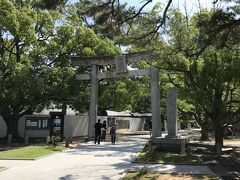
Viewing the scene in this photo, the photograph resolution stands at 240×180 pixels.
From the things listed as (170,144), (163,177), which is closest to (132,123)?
(170,144)

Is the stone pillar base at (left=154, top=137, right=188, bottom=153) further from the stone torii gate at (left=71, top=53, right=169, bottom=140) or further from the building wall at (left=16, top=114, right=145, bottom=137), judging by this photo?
the building wall at (left=16, top=114, right=145, bottom=137)

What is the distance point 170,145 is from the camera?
23.0 meters

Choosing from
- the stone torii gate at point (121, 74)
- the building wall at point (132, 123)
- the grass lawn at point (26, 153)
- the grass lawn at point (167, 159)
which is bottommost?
the grass lawn at point (167, 159)

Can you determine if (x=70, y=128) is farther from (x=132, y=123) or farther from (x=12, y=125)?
(x=132, y=123)

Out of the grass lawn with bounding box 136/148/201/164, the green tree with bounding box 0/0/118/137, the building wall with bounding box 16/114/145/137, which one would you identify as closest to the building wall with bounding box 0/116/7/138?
the building wall with bounding box 16/114/145/137

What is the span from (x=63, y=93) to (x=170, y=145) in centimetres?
1043

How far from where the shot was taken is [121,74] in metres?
31.7

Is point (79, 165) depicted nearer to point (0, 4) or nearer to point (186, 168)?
point (186, 168)

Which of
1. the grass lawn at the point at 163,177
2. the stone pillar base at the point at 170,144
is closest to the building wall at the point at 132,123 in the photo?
the stone pillar base at the point at 170,144

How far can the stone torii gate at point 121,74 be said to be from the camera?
99.1 feet

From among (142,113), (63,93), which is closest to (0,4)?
(63,93)

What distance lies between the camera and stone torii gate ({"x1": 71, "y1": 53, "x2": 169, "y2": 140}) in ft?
99.1

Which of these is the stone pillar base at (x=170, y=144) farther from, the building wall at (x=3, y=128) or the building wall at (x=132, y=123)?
the building wall at (x=132, y=123)

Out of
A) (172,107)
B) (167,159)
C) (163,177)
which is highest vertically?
(172,107)
